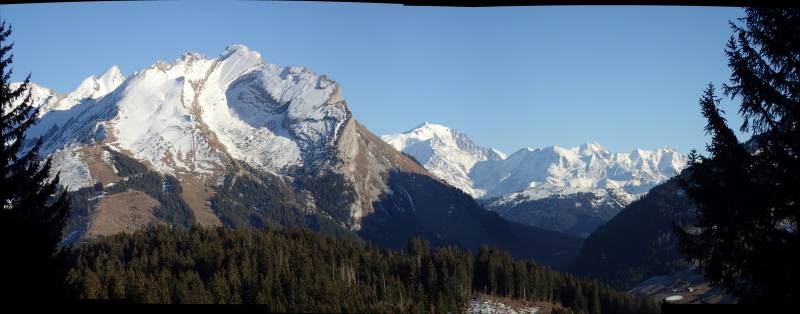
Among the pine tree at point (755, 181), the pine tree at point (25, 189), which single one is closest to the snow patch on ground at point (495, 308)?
the pine tree at point (25, 189)

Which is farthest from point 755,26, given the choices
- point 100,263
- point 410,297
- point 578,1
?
point 100,263

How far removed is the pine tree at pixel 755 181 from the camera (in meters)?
10.8

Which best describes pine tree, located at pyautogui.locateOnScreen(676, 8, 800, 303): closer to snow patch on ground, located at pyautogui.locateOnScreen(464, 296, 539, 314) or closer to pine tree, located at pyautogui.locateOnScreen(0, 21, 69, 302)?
pine tree, located at pyautogui.locateOnScreen(0, 21, 69, 302)

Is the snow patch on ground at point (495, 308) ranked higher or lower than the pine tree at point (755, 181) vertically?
higher

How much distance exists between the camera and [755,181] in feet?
37.9

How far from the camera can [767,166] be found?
11281mm

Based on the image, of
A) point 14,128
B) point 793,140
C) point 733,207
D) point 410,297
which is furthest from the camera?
point 410,297

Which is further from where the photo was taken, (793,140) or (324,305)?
(324,305)

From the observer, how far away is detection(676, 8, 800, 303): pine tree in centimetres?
1075

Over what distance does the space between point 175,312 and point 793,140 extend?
9358 millimetres

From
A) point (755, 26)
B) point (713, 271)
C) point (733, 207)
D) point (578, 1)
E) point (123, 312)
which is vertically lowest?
point (123, 312)

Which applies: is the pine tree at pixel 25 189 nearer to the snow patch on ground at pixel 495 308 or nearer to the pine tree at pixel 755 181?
the pine tree at pixel 755 181

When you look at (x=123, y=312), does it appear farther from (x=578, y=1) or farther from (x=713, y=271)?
(x=713, y=271)

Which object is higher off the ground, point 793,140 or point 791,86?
point 791,86
